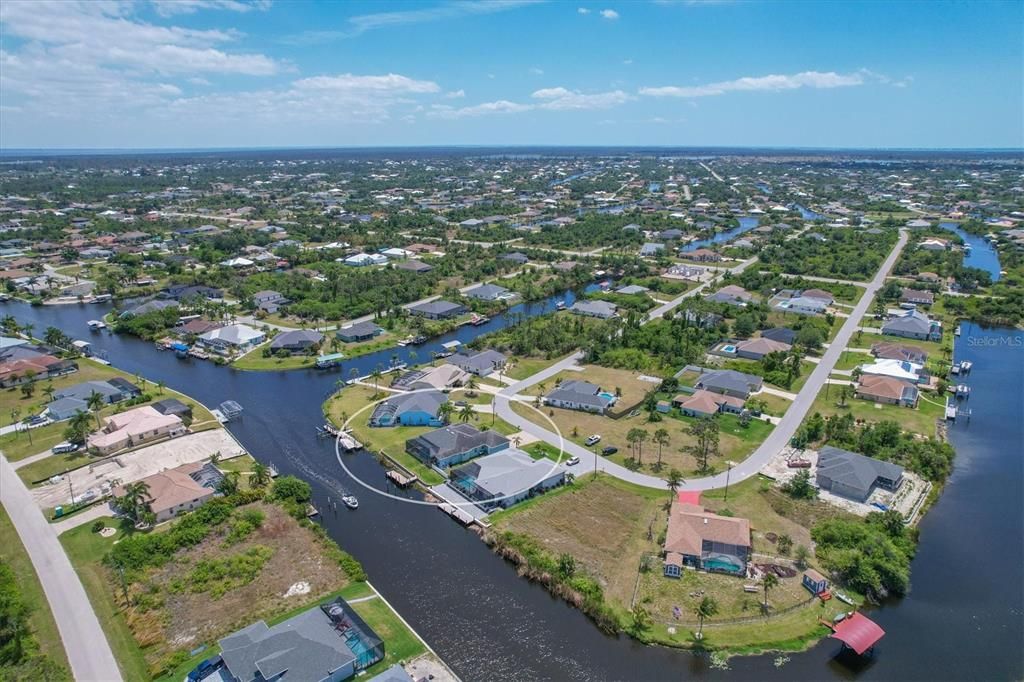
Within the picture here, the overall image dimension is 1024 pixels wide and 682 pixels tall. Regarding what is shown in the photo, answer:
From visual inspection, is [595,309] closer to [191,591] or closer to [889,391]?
[889,391]

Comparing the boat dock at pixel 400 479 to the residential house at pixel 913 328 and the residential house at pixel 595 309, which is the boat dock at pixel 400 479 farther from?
the residential house at pixel 913 328

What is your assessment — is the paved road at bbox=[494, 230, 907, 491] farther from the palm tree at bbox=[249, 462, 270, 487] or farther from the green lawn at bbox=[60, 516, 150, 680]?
the green lawn at bbox=[60, 516, 150, 680]

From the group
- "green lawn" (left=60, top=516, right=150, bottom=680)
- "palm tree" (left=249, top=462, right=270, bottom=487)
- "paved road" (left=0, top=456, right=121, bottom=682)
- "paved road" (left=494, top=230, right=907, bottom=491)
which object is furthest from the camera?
"paved road" (left=494, top=230, right=907, bottom=491)

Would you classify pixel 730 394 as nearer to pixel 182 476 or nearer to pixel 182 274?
pixel 182 476

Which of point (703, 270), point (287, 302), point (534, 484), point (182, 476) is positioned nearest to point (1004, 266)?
point (703, 270)

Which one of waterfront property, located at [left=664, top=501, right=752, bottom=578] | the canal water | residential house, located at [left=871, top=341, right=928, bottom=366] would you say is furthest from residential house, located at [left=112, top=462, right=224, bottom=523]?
residential house, located at [left=871, top=341, right=928, bottom=366]

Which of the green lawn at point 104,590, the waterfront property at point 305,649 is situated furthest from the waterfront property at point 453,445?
the green lawn at point 104,590
